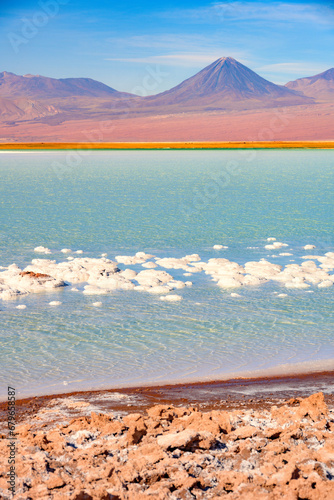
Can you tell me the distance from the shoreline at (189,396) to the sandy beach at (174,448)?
0.02 meters

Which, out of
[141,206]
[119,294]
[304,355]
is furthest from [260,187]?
[304,355]

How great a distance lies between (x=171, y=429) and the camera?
5.55 metres

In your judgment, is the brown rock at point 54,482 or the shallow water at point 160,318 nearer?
the brown rock at point 54,482

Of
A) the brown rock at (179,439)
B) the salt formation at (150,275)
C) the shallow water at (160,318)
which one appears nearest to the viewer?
the brown rock at (179,439)

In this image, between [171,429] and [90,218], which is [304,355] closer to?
[171,429]

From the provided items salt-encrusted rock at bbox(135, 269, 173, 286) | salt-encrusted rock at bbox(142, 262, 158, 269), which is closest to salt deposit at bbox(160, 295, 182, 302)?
salt-encrusted rock at bbox(135, 269, 173, 286)

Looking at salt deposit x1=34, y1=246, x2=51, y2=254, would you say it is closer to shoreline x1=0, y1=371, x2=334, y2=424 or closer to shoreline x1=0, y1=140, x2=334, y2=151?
shoreline x1=0, y1=371, x2=334, y2=424

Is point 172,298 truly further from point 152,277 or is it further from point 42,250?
point 42,250

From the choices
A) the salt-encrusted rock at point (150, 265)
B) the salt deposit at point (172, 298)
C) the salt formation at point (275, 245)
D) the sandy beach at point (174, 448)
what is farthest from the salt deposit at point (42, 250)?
the sandy beach at point (174, 448)

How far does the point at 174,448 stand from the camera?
5.12 m

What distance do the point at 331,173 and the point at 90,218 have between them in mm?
33436

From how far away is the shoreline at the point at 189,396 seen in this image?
652cm

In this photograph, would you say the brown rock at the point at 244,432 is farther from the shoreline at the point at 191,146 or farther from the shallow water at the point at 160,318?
the shoreline at the point at 191,146

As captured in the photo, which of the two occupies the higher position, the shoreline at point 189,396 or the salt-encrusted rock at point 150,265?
the salt-encrusted rock at point 150,265
